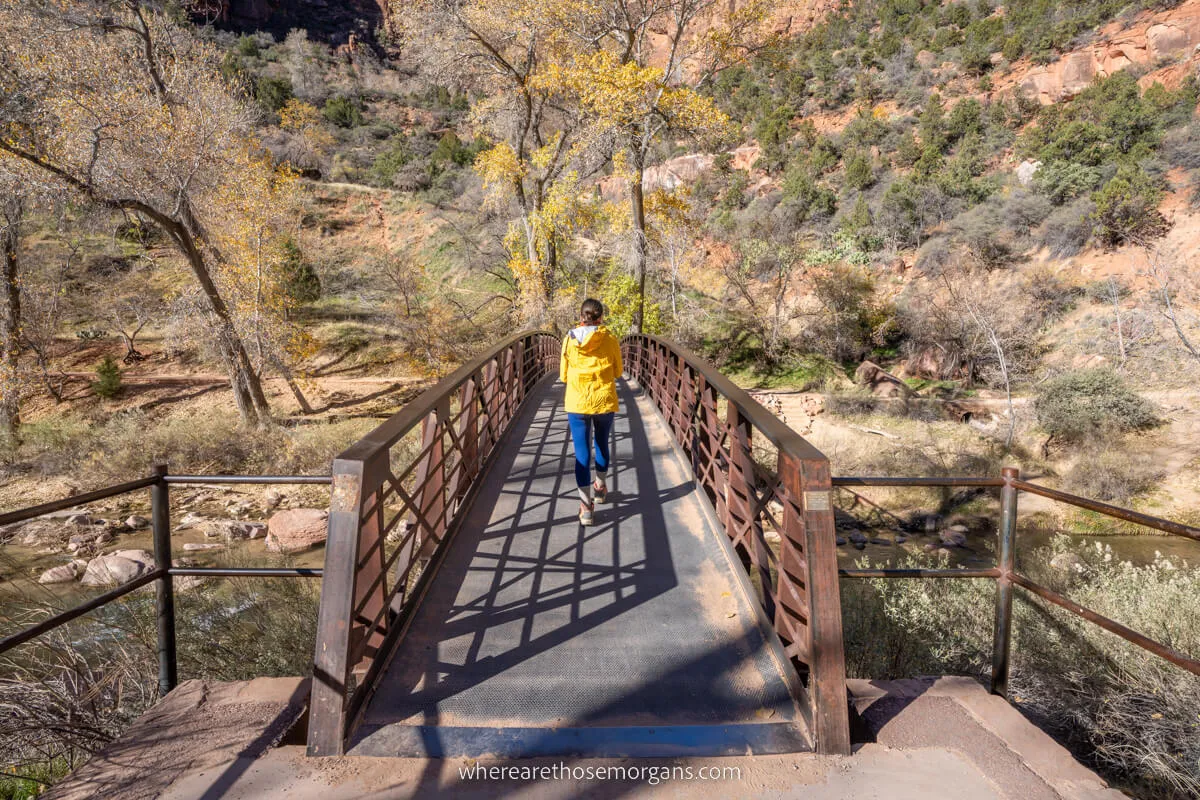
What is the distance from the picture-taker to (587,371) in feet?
15.9

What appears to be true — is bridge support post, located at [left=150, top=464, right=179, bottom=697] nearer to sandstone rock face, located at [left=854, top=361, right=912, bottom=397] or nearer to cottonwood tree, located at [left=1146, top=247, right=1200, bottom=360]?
cottonwood tree, located at [left=1146, top=247, right=1200, bottom=360]

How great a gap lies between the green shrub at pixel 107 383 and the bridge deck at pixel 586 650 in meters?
22.4

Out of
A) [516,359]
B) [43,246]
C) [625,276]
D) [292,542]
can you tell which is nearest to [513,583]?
[516,359]

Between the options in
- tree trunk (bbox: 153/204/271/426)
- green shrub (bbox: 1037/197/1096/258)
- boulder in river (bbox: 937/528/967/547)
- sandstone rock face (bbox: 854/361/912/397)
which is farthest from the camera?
green shrub (bbox: 1037/197/1096/258)

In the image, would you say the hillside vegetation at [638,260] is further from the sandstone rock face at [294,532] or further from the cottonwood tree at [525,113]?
the sandstone rock face at [294,532]

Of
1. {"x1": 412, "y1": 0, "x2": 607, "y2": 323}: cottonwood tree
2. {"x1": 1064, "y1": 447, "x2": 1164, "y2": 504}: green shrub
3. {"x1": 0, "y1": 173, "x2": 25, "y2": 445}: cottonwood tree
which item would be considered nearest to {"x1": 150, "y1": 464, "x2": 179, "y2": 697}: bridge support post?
{"x1": 412, "y1": 0, "x2": 607, "y2": 323}: cottonwood tree

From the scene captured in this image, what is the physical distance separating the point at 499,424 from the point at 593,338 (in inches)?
130

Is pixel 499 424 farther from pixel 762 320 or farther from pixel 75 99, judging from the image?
pixel 762 320

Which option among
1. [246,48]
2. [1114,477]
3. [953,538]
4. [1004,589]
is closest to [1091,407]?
[1114,477]

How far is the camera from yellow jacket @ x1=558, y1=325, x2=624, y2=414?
15.9ft

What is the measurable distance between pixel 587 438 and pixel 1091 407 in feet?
58.0

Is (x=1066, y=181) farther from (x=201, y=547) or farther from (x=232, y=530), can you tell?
(x=201, y=547)

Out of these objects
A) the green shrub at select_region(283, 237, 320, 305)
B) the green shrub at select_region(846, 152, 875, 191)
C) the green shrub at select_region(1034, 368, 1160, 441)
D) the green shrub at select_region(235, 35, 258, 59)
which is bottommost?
the green shrub at select_region(1034, 368, 1160, 441)

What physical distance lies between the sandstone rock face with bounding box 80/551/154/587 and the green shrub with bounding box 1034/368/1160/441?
21334 mm
